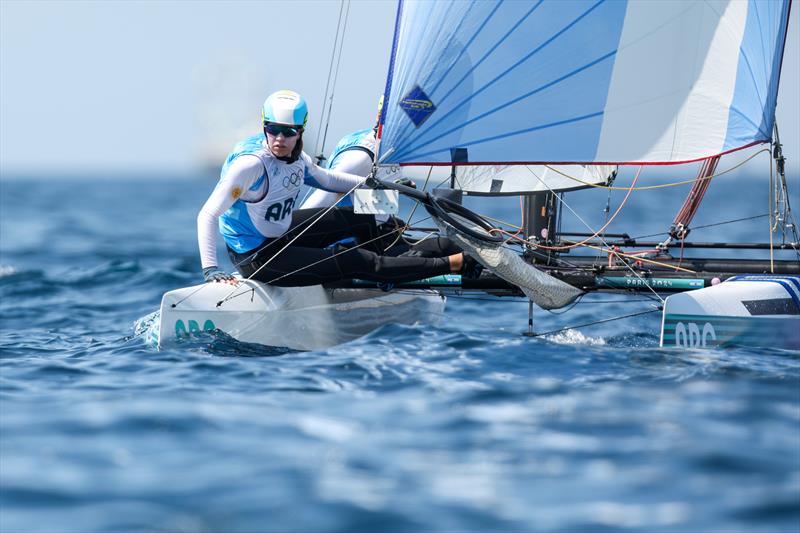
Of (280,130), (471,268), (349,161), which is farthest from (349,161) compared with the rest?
(471,268)

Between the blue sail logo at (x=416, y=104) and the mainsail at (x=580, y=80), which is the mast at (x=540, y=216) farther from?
the blue sail logo at (x=416, y=104)

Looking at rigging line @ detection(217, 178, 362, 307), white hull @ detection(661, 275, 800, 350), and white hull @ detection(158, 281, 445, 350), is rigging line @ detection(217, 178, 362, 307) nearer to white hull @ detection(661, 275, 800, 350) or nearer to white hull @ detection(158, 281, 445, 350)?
white hull @ detection(158, 281, 445, 350)

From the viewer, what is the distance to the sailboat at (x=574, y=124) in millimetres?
6027

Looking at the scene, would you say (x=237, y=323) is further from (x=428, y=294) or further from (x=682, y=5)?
(x=682, y=5)

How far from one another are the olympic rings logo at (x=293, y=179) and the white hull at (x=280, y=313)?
69cm

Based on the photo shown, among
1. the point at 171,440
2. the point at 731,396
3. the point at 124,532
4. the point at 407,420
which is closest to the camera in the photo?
the point at 124,532

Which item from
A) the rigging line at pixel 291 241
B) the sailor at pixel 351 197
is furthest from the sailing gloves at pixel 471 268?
the rigging line at pixel 291 241

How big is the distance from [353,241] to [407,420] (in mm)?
2737

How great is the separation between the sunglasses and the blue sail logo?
72 centimetres

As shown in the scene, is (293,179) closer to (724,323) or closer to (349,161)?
(349,161)

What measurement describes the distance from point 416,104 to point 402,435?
2762 mm

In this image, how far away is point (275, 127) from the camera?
590 cm

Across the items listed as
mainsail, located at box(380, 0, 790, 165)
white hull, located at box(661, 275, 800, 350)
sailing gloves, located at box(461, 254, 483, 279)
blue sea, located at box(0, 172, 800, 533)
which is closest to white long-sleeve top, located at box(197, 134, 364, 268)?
mainsail, located at box(380, 0, 790, 165)

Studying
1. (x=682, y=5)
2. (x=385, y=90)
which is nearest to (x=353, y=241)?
(x=385, y=90)
